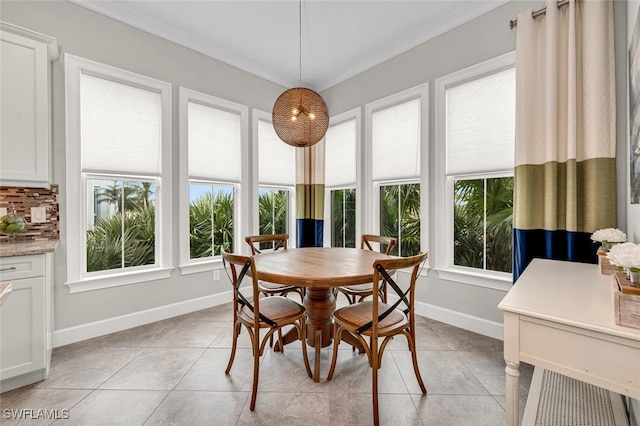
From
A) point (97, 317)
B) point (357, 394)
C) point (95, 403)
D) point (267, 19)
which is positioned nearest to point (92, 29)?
point (267, 19)

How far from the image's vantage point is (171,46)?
9.62 feet

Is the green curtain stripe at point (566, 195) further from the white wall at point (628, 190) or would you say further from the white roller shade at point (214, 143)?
the white roller shade at point (214, 143)

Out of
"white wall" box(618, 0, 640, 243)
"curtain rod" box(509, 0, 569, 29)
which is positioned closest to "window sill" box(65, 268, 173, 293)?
"white wall" box(618, 0, 640, 243)

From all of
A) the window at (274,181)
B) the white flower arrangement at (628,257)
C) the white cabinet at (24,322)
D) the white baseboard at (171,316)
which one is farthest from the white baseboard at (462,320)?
the white cabinet at (24,322)

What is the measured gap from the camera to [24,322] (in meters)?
1.76

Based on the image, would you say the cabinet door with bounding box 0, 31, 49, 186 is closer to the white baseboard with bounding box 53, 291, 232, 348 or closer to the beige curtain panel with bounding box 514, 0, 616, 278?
the white baseboard with bounding box 53, 291, 232, 348

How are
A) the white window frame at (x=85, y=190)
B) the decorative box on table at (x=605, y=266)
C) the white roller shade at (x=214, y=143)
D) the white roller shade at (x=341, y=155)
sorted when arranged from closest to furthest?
the decorative box on table at (x=605, y=266), the white window frame at (x=85, y=190), the white roller shade at (x=214, y=143), the white roller shade at (x=341, y=155)

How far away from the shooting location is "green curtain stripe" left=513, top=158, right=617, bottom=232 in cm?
179

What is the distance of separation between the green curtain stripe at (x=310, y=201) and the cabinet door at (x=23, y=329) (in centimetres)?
281

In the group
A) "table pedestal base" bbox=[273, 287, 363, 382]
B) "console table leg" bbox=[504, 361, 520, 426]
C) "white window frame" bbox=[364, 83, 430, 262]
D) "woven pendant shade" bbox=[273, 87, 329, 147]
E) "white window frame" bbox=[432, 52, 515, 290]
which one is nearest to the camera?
"console table leg" bbox=[504, 361, 520, 426]

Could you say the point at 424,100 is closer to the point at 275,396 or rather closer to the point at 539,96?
the point at 539,96

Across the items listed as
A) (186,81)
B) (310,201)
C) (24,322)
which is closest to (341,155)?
(310,201)

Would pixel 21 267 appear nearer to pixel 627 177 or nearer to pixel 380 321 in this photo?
pixel 380 321

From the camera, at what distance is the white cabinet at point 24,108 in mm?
1866
